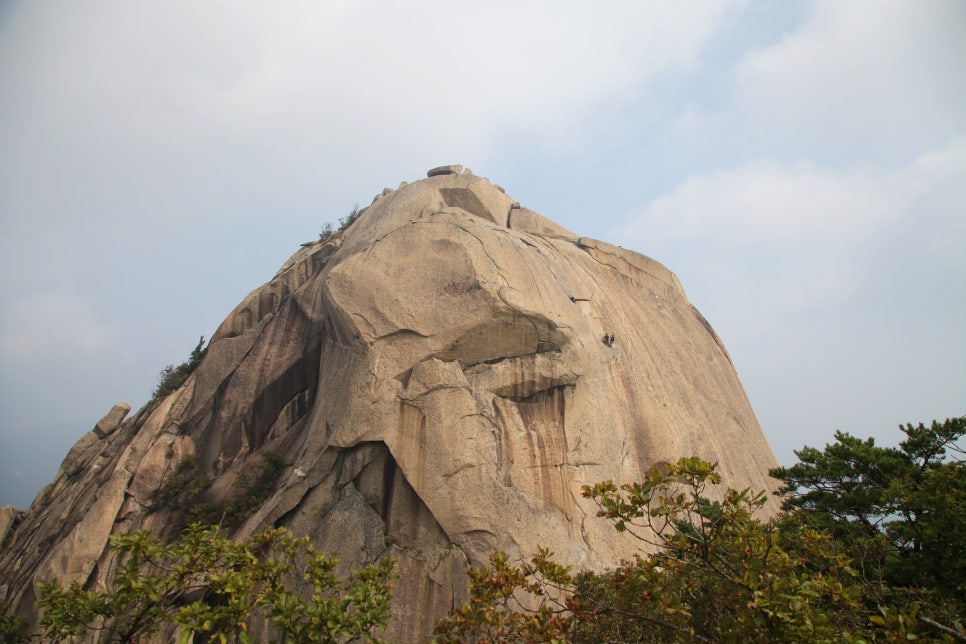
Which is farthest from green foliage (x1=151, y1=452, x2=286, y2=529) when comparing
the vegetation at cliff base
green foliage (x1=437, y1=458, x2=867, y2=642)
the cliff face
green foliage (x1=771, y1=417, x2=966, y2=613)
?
green foliage (x1=771, y1=417, x2=966, y2=613)

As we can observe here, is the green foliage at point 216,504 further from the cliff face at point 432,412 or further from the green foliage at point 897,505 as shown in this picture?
the green foliage at point 897,505

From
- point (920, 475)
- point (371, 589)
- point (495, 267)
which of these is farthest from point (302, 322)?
point (920, 475)

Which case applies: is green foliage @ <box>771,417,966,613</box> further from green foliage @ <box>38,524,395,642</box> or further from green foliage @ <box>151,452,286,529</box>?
green foliage @ <box>151,452,286,529</box>

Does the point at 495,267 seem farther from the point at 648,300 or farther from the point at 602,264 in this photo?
the point at 648,300

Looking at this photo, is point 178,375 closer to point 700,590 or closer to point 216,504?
point 216,504

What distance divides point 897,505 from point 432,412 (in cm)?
1017

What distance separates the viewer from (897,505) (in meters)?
11.6

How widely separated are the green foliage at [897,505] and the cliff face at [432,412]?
4030 millimetres

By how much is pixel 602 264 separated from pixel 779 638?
712 inches

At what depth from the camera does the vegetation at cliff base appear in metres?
6.31

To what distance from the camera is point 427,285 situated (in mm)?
16781

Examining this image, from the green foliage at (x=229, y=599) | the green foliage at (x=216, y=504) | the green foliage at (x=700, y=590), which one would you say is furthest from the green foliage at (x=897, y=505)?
the green foliage at (x=216, y=504)

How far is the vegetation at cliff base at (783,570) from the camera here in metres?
6.31

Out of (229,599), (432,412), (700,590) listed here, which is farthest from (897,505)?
(229,599)
